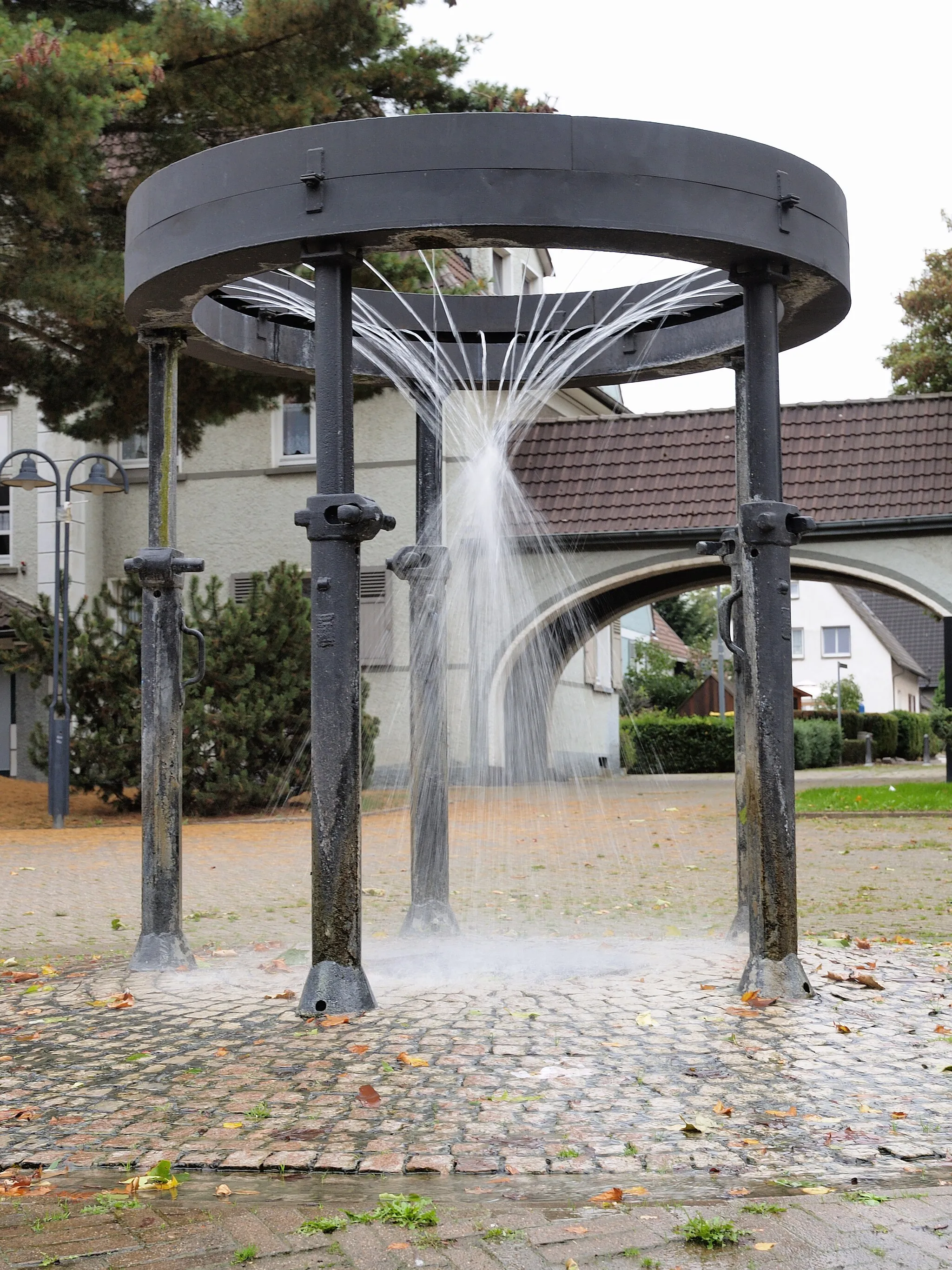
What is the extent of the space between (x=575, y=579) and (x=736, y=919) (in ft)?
47.7

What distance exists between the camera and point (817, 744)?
118ft

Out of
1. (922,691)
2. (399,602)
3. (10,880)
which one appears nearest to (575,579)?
(399,602)

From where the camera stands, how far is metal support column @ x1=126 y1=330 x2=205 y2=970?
20.6 ft

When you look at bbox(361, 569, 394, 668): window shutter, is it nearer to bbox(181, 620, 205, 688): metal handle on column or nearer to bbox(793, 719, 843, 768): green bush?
bbox(181, 620, 205, 688): metal handle on column

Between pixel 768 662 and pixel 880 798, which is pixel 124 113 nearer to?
pixel 768 662

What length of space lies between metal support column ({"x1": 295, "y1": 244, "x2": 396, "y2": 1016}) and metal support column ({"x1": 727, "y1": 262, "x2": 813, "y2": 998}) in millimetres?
1478

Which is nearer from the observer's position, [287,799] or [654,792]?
[287,799]

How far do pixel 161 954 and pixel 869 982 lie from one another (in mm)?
3050

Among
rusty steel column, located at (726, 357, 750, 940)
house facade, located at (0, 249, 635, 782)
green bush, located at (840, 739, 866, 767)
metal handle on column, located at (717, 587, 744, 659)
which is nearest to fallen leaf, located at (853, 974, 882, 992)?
rusty steel column, located at (726, 357, 750, 940)

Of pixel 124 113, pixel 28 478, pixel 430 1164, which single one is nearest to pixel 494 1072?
pixel 430 1164

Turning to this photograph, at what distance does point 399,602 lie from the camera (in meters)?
22.5

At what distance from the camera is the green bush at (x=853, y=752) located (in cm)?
3953

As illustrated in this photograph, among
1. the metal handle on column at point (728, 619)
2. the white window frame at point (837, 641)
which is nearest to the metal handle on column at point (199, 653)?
the metal handle on column at point (728, 619)

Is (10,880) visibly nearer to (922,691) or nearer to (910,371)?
(910,371)
